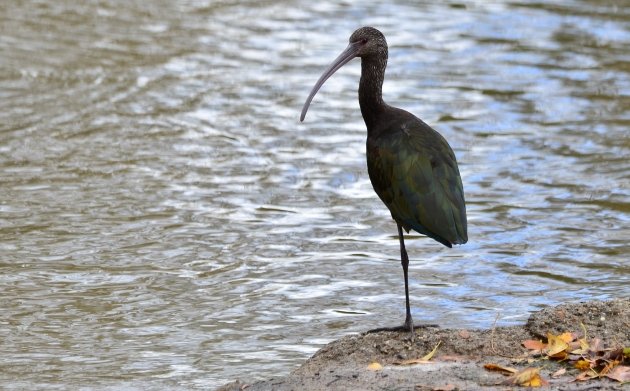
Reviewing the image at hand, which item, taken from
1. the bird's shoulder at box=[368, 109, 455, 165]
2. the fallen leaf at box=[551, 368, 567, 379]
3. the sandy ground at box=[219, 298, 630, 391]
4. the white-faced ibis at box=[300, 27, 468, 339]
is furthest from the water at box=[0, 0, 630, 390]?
the fallen leaf at box=[551, 368, 567, 379]

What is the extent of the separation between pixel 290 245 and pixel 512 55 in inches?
262

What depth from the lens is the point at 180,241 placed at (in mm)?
9797

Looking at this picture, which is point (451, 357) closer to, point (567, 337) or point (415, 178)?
point (567, 337)

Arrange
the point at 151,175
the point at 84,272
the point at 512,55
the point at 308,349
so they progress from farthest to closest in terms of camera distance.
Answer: the point at 512,55 < the point at 151,175 < the point at 84,272 < the point at 308,349

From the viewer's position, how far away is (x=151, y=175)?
11289 mm

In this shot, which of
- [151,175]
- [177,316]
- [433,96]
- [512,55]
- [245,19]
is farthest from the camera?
[245,19]

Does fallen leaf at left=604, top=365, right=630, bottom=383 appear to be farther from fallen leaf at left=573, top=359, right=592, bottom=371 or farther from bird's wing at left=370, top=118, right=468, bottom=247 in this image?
bird's wing at left=370, top=118, right=468, bottom=247

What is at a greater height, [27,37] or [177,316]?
[27,37]

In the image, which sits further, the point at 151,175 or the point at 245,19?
the point at 245,19

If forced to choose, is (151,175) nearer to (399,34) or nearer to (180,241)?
(180,241)

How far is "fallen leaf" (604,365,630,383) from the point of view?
5863 mm

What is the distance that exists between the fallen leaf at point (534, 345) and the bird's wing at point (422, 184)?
0.63 m

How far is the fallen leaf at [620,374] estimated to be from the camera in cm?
586

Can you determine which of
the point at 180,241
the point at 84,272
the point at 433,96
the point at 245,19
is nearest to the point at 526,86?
the point at 433,96
